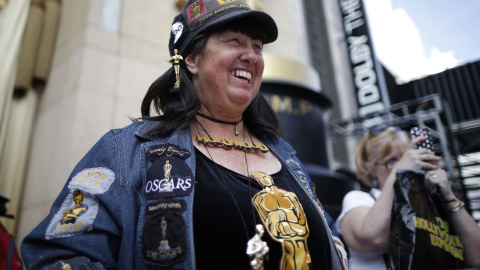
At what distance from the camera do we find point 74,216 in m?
1.11

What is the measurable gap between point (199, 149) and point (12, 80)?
3.28 m

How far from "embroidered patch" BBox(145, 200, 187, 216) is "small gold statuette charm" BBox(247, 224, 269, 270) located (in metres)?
0.27

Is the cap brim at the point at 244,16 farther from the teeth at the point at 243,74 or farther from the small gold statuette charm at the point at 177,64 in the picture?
the teeth at the point at 243,74

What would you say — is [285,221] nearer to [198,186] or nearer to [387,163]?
[198,186]

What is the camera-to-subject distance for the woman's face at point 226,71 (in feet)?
4.93

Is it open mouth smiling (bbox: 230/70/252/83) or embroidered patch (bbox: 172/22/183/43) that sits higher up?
embroidered patch (bbox: 172/22/183/43)

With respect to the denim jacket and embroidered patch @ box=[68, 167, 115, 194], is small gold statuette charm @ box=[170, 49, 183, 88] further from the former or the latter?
embroidered patch @ box=[68, 167, 115, 194]

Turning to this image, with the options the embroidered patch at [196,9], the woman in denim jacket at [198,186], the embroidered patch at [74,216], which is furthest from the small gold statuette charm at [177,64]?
the embroidered patch at [74,216]

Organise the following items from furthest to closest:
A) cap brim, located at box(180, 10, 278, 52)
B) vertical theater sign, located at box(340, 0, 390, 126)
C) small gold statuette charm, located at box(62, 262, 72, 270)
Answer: vertical theater sign, located at box(340, 0, 390, 126) < cap brim, located at box(180, 10, 278, 52) < small gold statuette charm, located at box(62, 262, 72, 270)

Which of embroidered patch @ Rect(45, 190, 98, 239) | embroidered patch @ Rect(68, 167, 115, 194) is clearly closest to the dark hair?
embroidered patch @ Rect(68, 167, 115, 194)

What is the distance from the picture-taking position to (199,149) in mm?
1440

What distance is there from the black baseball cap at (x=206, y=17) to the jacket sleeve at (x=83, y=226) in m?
0.69

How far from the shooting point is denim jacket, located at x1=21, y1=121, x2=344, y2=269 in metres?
1.07

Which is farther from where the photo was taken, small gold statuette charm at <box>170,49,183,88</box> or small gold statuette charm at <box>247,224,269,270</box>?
small gold statuette charm at <box>170,49,183,88</box>
